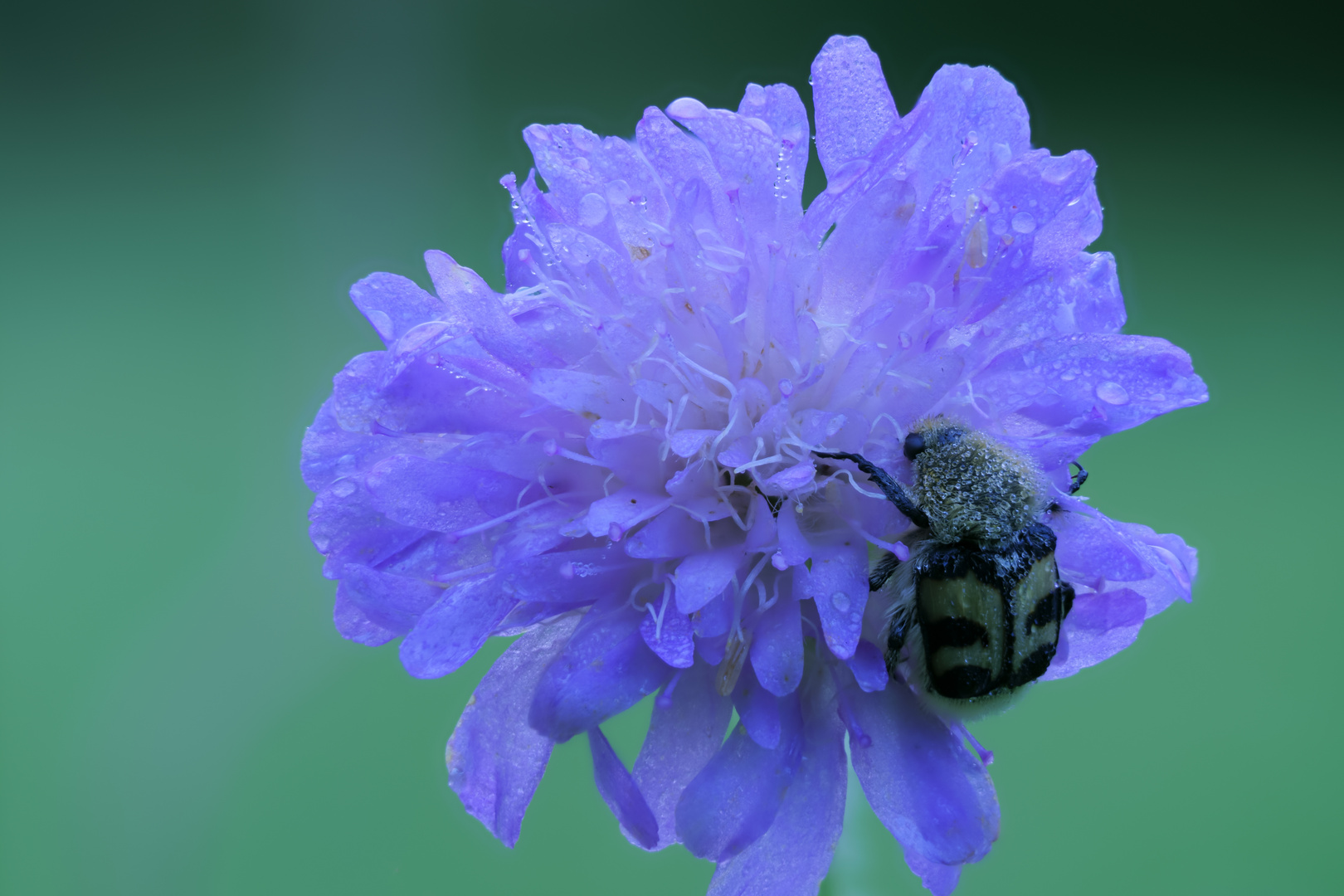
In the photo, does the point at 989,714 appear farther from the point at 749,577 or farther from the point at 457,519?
the point at 457,519

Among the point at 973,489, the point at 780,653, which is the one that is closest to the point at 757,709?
the point at 780,653

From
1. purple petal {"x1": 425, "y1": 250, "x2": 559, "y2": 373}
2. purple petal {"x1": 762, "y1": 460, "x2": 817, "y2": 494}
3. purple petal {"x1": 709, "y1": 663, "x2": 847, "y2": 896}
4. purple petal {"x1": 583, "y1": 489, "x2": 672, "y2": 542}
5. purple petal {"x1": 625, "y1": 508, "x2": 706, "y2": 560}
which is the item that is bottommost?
purple petal {"x1": 709, "y1": 663, "x2": 847, "y2": 896}

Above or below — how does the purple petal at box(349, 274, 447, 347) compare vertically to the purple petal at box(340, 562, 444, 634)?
above

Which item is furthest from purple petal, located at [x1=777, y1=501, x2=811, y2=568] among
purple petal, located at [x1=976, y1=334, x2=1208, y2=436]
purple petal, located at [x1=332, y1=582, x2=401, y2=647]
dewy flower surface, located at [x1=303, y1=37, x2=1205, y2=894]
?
purple petal, located at [x1=332, y1=582, x2=401, y2=647]

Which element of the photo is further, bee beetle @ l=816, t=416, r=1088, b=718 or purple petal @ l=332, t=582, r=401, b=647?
purple petal @ l=332, t=582, r=401, b=647

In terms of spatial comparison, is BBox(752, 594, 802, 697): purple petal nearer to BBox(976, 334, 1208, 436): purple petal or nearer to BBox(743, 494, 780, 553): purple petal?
BBox(743, 494, 780, 553): purple petal

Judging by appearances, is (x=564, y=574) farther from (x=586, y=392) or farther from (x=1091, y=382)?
(x=1091, y=382)

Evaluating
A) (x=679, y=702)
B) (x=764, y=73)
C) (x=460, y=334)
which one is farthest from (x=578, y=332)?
(x=764, y=73)
